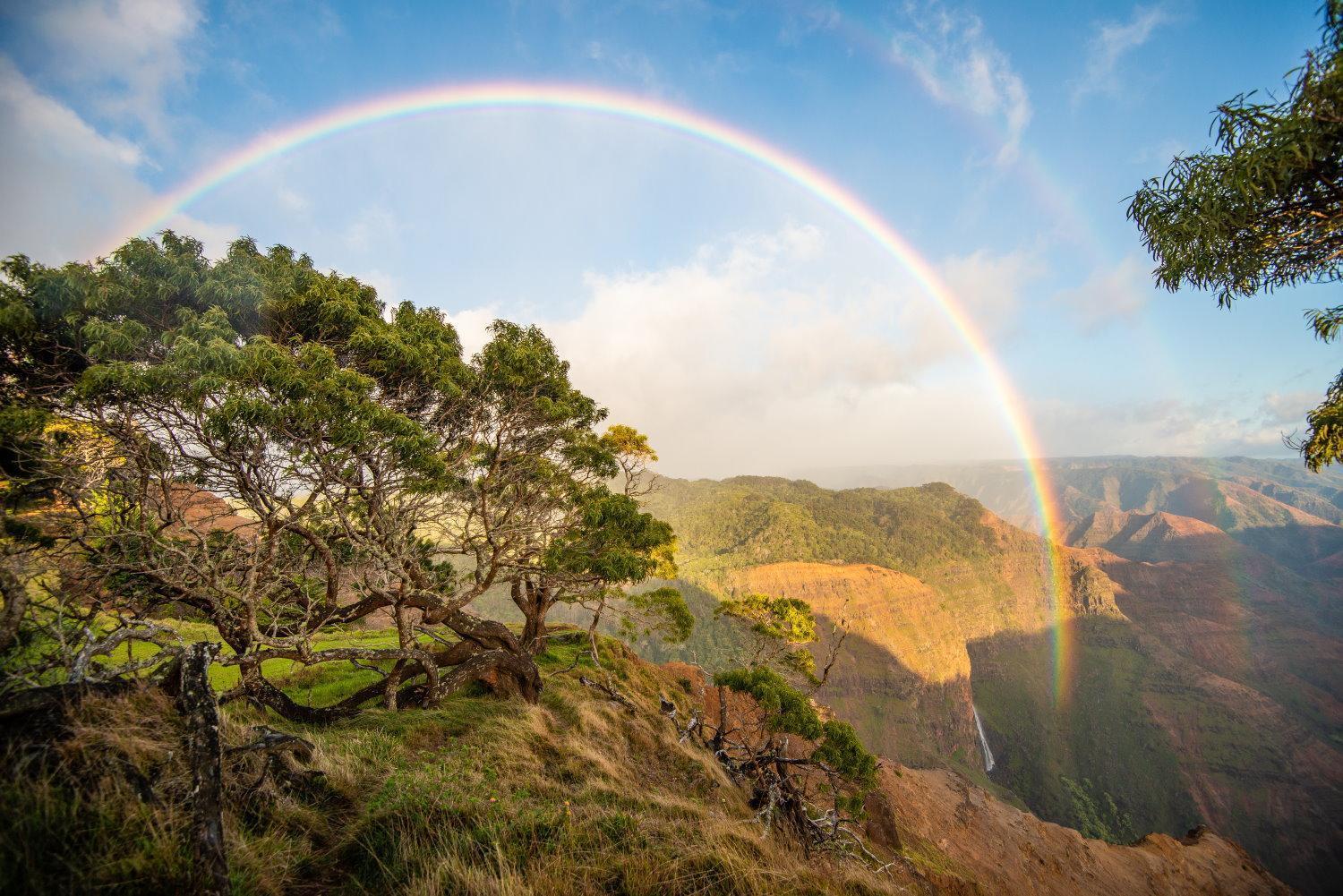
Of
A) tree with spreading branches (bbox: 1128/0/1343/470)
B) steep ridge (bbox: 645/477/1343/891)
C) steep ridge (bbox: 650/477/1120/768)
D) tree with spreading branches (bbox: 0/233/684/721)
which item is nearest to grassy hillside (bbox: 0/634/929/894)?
tree with spreading branches (bbox: 0/233/684/721)

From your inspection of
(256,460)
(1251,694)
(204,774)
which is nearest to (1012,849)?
(204,774)

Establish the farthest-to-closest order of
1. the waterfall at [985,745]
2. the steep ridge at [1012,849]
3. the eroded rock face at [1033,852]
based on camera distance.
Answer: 1. the waterfall at [985,745]
2. the eroded rock face at [1033,852]
3. the steep ridge at [1012,849]

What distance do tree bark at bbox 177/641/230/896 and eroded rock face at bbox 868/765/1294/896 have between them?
20904mm

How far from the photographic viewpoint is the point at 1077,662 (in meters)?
75.6

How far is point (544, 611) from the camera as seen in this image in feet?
45.8

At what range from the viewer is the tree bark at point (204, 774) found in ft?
7.57

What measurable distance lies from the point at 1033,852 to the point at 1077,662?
75.8 meters

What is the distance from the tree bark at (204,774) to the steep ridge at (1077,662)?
67.5m

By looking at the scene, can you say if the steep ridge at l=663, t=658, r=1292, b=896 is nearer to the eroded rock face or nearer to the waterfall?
the eroded rock face

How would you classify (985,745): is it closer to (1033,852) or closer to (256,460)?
(1033,852)

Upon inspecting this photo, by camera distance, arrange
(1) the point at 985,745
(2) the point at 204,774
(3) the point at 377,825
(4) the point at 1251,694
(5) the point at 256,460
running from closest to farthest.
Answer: (2) the point at 204,774, (3) the point at 377,825, (5) the point at 256,460, (4) the point at 1251,694, (1) the point at 985,745

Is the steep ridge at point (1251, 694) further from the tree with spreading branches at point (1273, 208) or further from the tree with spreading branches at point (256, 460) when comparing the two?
the tree with spreading branches at point (256, 460)

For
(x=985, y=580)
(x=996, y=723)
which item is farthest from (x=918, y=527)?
(x=996, y=723)

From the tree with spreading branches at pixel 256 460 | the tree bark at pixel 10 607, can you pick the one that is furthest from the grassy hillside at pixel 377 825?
the tree bark at pixel 10 607
